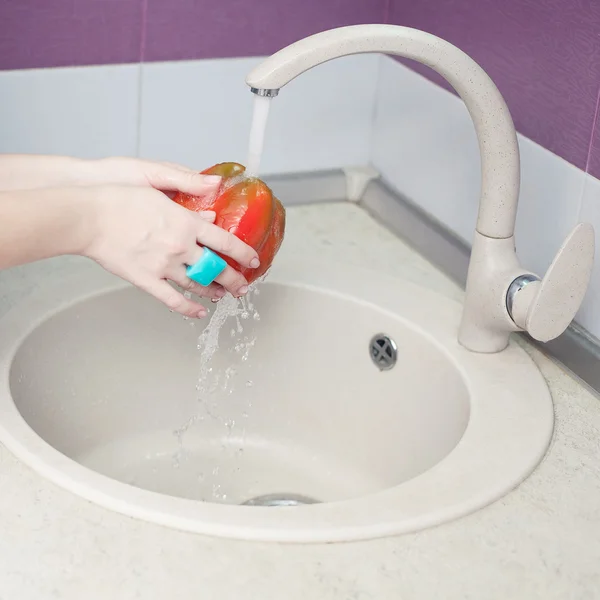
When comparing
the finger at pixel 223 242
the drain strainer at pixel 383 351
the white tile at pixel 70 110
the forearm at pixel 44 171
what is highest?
the finger at pixel 223 242

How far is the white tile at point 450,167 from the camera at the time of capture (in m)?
1.09

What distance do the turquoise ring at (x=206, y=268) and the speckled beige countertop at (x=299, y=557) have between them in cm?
20

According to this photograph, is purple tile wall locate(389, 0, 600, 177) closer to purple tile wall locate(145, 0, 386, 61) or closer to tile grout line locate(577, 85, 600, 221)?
tile grout line locate(577, 85, 600, 221)

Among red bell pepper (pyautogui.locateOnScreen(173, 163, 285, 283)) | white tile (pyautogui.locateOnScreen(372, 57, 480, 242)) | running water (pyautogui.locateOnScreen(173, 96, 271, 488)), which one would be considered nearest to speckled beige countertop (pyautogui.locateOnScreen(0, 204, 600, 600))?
red bell pepper (pyautogui.locateOnScreen(173, 163, 285, 283))

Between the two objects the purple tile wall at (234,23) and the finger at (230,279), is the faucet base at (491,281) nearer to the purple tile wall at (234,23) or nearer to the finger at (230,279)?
the finger at (230,279)

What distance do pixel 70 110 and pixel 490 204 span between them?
548mm

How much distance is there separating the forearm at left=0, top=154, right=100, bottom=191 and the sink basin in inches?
5.8

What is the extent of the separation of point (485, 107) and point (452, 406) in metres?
0.30

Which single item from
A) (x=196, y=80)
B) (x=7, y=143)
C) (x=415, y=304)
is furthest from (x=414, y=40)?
(x=7, y=143)

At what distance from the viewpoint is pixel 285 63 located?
871 millimetres

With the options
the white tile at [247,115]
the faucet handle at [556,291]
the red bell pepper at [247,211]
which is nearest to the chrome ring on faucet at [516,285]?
the faucet handle at [556,291]

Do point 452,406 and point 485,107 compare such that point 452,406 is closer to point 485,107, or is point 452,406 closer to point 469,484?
point 469,484

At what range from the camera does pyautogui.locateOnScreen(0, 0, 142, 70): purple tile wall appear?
3.89 feet

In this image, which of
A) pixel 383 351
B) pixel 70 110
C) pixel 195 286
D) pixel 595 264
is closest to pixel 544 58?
pixel 595 264
